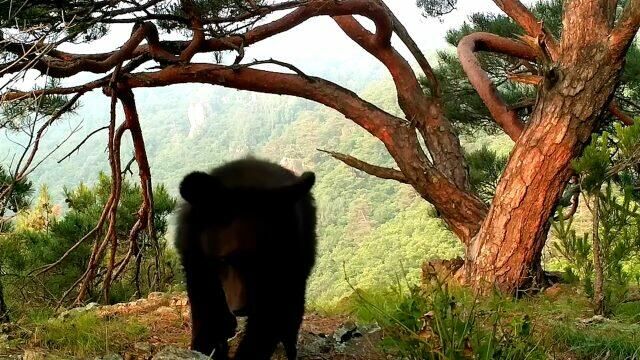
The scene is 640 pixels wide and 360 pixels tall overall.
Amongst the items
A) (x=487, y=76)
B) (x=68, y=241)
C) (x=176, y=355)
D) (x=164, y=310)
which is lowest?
(x=68, y=241)

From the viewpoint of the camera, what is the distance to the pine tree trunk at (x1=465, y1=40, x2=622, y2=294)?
193 inches

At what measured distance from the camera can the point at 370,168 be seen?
20.5ft

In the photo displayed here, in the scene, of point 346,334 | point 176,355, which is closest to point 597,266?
point 346,334

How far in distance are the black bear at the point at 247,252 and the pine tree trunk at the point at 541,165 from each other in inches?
82.6

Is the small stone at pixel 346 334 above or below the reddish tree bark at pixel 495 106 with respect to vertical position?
below

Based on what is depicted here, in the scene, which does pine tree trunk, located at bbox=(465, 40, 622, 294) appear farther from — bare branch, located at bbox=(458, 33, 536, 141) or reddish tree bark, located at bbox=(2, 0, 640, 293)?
bare branch, located at bbox=(458, 33, 536, 141)

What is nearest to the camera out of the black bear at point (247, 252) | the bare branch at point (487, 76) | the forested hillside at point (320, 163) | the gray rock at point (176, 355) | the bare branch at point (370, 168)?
the gray rock at point (176, 355)

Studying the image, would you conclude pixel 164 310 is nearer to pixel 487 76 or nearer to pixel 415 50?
pixel 415 50

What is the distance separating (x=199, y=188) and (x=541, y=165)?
3.03 meters

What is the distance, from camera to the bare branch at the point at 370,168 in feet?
20.1

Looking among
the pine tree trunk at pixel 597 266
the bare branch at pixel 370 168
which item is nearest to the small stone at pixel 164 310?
the bare branch at pixel 370 168

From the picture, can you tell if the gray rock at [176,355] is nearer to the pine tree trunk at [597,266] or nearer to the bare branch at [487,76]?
the pine tree trunk at [597,266]

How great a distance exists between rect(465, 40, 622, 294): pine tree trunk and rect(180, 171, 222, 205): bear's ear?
8.57 feet

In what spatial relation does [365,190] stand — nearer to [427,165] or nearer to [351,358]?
[427,165]
